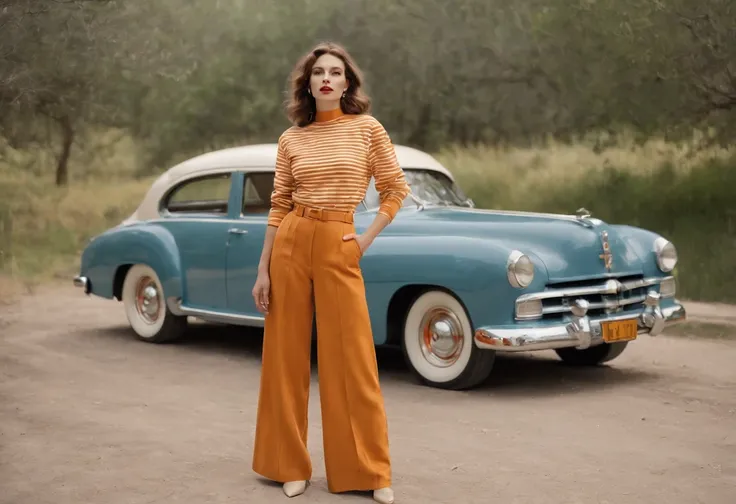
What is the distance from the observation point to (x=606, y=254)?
25.5ft

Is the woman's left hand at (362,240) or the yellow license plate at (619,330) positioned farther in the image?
the yellow license plate at (619,330)

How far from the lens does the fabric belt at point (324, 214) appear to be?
16.4ft

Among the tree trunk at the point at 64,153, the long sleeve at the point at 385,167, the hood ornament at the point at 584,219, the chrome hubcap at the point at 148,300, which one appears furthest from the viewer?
the tree trunk at the point at 64,153

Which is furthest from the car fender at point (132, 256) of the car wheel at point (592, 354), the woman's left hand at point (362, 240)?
the woman's left hand at point (362, 240)

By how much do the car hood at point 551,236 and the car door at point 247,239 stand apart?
45.4 inches

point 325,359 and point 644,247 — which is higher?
point 644,247

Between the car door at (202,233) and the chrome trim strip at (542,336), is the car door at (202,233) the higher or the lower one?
the higher one

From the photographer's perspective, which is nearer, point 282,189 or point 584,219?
point 282,189

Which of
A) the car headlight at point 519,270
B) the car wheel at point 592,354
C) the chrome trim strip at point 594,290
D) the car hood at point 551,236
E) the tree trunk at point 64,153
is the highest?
the tree trunk at point 64,153

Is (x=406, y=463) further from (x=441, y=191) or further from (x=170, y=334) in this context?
(x=170, y=334)

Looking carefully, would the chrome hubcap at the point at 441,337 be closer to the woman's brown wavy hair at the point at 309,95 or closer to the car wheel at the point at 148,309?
the car wheel at the point at 148,309

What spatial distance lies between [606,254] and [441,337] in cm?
123

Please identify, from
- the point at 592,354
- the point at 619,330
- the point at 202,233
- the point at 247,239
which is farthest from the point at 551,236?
the point at 202,233

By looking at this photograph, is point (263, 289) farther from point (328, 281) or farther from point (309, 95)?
point (309, 95)
